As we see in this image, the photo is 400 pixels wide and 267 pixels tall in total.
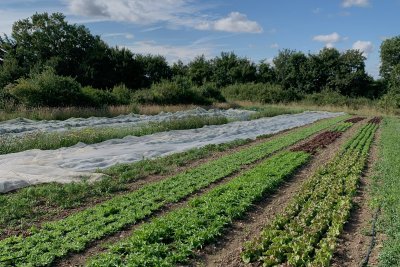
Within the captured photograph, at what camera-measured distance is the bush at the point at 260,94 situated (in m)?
55.3

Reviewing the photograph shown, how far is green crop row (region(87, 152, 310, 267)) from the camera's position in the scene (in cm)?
573

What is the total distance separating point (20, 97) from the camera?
87.5ft

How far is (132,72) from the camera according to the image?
156ft

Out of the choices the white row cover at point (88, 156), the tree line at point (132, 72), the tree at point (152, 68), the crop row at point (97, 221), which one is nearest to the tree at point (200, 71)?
the tree line at point (132, 72)

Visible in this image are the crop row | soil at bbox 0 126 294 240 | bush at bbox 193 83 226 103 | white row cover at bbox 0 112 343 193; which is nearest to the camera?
the crop row

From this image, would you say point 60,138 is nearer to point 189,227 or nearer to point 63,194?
point 63,194

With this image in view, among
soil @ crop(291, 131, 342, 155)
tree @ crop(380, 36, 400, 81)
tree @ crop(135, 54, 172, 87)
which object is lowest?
soil @ crop(291, 131, 342, 155)

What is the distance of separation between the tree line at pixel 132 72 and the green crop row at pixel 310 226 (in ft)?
73.9

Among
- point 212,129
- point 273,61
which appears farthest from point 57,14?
point 273,61

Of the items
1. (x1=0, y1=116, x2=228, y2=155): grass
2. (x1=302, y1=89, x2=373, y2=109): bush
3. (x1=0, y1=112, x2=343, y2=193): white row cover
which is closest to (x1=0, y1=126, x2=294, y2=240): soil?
(x1=0, y1=112, x2=343, y2=193): white row cover

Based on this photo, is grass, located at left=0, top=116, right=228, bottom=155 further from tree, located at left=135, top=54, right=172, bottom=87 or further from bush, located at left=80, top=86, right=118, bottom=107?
tree, located at left=135, top=54, right=172, bottom=87

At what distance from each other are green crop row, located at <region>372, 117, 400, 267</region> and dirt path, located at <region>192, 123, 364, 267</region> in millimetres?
1928

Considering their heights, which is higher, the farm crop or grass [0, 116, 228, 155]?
grass [0, 116, 228, 155]

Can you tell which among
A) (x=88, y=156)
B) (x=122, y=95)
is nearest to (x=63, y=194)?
(x=88, y=156)
